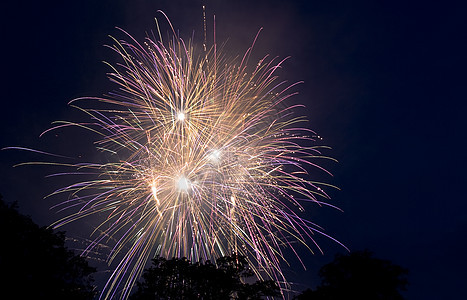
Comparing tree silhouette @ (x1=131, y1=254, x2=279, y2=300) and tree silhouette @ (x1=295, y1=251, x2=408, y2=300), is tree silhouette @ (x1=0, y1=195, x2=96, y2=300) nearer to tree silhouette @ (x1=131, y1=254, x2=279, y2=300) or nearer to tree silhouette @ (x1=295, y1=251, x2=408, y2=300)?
tree silhouette @ (x1=131, y1=254, x2=279, y2=300)

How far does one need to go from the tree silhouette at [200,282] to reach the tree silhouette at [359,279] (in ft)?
14.6

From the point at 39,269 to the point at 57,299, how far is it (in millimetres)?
1899

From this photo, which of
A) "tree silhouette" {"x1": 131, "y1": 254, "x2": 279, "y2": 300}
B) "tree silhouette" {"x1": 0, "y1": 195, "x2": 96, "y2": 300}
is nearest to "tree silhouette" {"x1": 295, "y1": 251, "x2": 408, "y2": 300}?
"tree silhouette" {"x1": 131, "y1": 254, "x2": 279, "y2": 300}

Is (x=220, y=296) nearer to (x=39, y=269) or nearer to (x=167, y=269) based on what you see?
(x=167, y=269)

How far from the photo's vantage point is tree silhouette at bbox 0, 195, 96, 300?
16156mm

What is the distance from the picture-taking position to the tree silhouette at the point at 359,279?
73.9ft

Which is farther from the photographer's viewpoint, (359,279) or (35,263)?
(359,279)

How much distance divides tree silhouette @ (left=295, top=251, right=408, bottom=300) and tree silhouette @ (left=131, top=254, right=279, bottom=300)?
446 cm

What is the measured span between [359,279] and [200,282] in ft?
37.2

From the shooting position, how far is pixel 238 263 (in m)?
22.7

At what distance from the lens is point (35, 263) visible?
17.5 meters

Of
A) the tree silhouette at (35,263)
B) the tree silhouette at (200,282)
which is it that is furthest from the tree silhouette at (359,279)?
the tree silhouette at (35,263)

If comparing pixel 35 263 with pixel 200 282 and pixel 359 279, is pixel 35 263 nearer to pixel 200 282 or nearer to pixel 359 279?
pixel 200 282

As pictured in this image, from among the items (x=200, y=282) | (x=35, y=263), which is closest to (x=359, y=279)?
(x=200, y=282)
